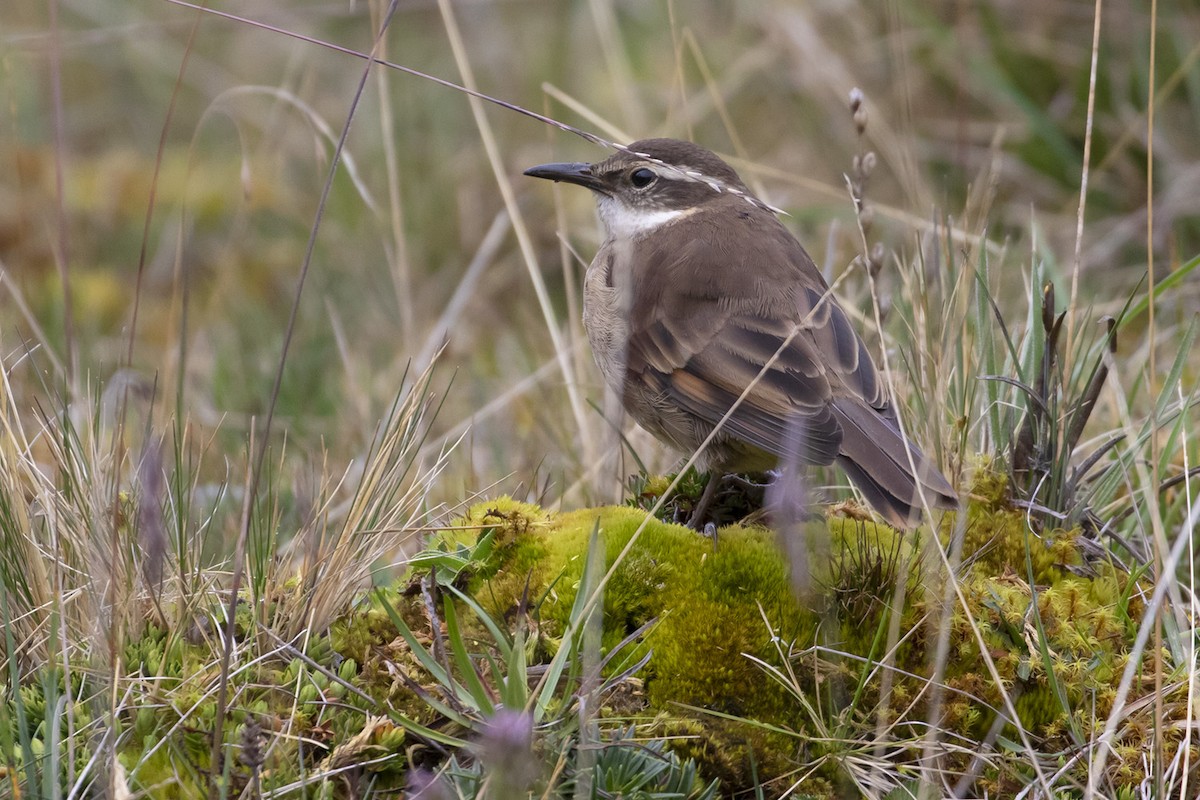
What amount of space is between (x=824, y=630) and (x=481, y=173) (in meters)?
6.90

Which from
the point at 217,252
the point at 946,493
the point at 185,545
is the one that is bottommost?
the point at 217,252

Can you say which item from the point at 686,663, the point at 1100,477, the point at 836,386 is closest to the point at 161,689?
the point at 686,663

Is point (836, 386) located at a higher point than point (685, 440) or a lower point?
higher

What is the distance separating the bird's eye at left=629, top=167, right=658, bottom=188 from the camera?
220 inches

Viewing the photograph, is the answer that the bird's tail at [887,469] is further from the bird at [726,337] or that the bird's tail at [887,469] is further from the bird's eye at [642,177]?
the bird's eye at [642,177]

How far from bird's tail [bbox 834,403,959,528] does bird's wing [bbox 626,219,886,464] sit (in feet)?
0.20

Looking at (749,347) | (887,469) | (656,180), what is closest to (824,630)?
(887,469)

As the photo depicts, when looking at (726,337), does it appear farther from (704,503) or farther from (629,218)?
(629,218)

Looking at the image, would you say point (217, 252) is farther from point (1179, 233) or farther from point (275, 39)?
point (1179, 233)

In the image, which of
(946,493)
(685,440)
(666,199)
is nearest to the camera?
(946,493)

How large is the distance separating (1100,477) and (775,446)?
1.14 meters

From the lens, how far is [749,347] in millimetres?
4539

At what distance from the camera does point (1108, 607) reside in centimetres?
352

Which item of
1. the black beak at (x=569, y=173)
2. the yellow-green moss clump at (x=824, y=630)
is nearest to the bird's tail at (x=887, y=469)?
the yellow-green moss clump at (x=824, y=630)
